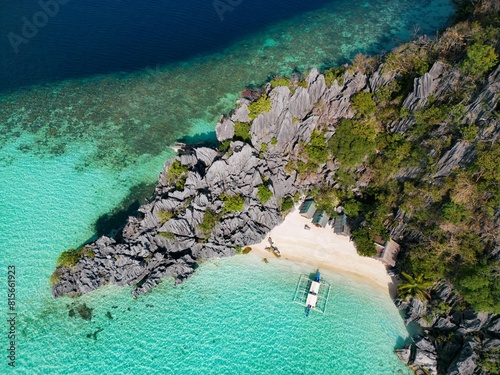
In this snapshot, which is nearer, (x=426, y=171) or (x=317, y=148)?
(x=426, y=171)

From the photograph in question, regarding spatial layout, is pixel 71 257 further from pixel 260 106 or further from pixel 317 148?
pixel 317 148

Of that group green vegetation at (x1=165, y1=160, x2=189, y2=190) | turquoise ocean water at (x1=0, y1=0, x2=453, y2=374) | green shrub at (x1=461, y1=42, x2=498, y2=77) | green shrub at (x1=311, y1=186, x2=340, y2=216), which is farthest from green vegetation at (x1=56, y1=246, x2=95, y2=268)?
green shrub at (x1=461, y1=42, x2=498, y2=77)

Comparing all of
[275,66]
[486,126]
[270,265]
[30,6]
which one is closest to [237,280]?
[270,265]

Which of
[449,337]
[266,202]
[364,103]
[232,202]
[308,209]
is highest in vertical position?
[364,103]

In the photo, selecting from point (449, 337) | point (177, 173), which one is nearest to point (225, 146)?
point (177, 173)

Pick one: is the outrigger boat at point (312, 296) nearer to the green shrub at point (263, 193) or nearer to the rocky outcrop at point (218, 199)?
the rocky outcrop at point (218, 199)

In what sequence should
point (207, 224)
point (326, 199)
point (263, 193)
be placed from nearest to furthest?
point (207, 224), point (263, 193), point (326, 199)
